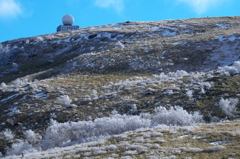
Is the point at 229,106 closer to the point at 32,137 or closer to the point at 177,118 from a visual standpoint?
the point at 177,118

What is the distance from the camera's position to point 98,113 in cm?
2334

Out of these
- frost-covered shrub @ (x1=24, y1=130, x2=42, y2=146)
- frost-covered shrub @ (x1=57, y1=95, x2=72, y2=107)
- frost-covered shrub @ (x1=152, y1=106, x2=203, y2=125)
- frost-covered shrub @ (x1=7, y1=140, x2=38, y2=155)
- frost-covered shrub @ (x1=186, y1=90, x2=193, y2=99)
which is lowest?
frost-covered shrub @ (x1=7, y1=140, x2=38, y2=155)

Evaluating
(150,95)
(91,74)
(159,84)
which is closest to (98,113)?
(150,95)

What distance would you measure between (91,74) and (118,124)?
24408 mm

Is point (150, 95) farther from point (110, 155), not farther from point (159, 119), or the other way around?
point (110, 155)

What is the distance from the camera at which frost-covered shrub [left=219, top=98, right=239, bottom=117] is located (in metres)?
18.7

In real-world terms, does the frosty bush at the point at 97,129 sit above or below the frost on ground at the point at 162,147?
above

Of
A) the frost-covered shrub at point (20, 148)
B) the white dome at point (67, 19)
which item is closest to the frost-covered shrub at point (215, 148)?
the frost-covered shrub at point (20, 148)

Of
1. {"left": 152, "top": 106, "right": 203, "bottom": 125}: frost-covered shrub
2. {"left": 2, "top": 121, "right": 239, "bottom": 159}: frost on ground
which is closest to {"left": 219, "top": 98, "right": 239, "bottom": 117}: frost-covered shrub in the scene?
{"left": 152, "top": 106, "right": 203, "bottom": 125}: frost-covered shrub

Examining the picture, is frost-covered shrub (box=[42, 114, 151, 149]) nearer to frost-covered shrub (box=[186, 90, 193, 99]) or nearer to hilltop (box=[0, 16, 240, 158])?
hilltop (box=[0, 16, 240, 158])

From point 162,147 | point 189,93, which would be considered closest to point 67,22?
point 189,93

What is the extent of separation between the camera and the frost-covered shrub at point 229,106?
1865 cm

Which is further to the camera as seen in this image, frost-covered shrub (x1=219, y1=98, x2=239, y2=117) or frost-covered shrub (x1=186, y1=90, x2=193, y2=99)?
frost-covered shrub (x1=186, y1=90, x2=193, y2=99)

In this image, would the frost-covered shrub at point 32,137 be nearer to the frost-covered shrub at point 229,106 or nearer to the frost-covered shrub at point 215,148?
the frost-covered shrub at point 215,148
